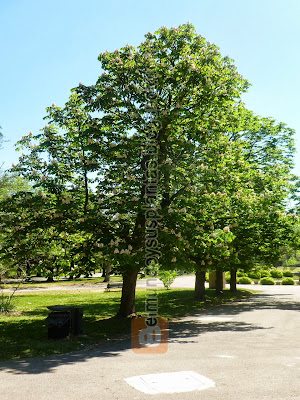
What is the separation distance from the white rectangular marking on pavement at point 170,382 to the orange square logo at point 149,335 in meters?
2.29

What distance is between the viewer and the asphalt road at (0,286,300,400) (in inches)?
258

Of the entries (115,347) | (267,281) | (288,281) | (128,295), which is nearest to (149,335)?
(115,347)

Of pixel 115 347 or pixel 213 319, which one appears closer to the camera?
pixel 115 347

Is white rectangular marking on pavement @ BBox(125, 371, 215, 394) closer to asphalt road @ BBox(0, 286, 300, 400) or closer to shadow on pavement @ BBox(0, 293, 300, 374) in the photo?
asphalt road @ BBox(0, 286, 300, 400)

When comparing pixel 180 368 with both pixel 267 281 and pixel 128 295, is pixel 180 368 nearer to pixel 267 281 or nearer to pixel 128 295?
pixel 128 295

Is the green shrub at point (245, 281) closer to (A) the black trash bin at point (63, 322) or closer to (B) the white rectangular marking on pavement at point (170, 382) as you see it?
(A) the black trash bin at point (63, 322)

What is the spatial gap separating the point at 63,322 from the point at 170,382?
5203 millimetres

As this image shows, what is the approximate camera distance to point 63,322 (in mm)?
11453

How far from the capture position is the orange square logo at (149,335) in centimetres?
1029

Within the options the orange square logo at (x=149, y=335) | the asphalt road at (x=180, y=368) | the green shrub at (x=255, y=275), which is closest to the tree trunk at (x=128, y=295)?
the orange square logo at (x=149, y=335)

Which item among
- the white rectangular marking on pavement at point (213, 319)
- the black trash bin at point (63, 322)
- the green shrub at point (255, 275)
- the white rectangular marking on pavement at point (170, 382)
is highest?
the green shrub at point (255, 275)

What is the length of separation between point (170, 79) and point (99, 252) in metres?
6.64

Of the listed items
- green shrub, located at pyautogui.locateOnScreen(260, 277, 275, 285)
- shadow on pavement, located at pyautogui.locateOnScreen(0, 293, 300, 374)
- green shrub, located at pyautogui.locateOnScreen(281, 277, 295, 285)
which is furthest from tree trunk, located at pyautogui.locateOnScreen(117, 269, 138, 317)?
green shrub, located at pyautogui.locateOnScreen(281, 277, 295, 285)

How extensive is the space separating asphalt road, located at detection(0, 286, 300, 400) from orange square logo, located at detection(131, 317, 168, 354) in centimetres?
29
